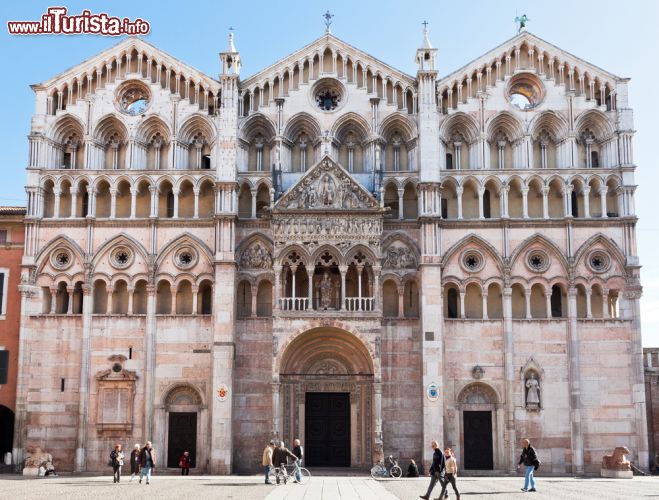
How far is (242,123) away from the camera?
4441 centimetres

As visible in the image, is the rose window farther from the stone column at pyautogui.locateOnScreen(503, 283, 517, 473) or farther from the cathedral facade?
the stone column at pyautogui.locateOnScreen(503, 283, 517, 473)

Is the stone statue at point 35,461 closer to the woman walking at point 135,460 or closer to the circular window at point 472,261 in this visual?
Result: the woman walking at point 135,460

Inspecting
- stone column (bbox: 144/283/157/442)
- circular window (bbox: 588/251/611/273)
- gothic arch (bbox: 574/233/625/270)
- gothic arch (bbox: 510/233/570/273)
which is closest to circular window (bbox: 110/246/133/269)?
stone column (bbox: 144/283/157/442)

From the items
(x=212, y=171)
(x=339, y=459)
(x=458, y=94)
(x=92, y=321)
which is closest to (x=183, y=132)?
(x=212, y=171)

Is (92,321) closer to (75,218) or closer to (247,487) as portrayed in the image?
(75,218)

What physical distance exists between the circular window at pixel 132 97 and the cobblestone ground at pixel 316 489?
18696mm

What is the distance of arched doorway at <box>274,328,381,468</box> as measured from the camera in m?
41.6

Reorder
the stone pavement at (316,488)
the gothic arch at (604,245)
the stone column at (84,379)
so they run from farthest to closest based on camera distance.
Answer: the gothic arch at (604,245) < the stone column at (84,379) < the stone pavement at (316,488)

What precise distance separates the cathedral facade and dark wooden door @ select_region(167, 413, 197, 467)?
11 centimetres

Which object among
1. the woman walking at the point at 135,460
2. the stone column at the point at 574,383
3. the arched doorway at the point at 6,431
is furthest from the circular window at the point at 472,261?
the arched doorway at the point at 6,431

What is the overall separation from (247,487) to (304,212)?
1470cm

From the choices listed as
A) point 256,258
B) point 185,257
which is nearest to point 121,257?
point 185,257

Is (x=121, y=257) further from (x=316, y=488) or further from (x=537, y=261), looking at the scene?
(x=537, y=261)

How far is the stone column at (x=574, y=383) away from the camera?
40594 millimetres
